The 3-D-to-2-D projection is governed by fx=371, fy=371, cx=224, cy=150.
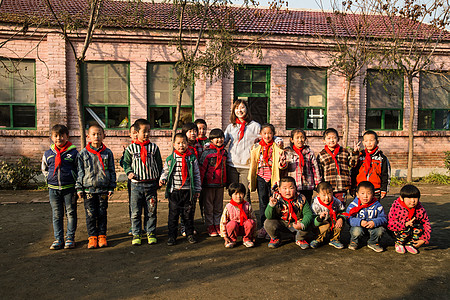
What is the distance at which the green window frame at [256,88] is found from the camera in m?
11.7

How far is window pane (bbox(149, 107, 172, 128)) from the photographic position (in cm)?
1147

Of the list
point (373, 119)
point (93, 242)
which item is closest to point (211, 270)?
point (93, 242)

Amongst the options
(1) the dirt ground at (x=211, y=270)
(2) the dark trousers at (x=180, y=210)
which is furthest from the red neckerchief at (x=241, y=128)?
(1) the dirt ground at (x=211, y=270)

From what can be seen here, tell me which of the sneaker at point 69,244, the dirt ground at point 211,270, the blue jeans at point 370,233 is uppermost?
the blue jeans at point 370,233

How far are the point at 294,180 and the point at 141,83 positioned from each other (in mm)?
7535

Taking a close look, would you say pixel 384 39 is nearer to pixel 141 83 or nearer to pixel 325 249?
pixel 141 83

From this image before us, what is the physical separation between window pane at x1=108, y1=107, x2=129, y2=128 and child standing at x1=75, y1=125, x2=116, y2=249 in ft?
21.2

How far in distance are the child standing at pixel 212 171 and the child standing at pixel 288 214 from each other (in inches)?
37.0

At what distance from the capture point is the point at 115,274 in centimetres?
401

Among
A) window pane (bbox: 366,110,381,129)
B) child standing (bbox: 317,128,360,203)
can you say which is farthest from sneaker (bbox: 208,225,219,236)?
window pane (bbox: 366,110,381,129)

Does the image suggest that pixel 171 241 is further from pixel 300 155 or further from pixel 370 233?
pixel 370 233

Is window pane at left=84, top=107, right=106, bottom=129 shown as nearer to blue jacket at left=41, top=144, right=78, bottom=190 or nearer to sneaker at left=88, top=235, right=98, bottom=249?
blue jacket at left=41, top=144, right=78, bottom=190

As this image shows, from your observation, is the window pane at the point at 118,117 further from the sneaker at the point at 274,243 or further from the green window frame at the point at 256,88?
the sneaker at the point at 274,243

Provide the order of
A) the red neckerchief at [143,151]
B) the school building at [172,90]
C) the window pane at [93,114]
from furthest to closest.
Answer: the window pane at [93,114] → the school building at [172,90] → the red neckerchief at [143,151]
